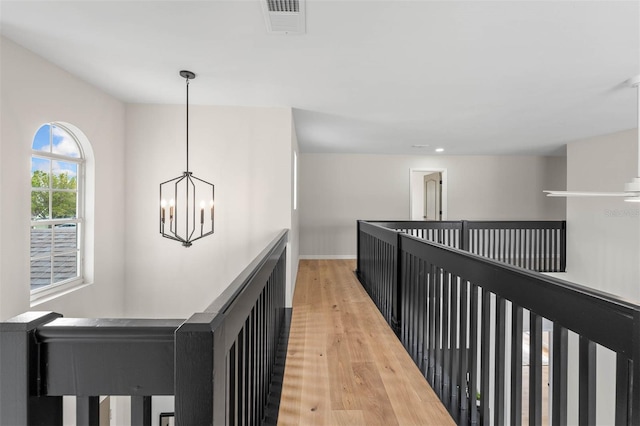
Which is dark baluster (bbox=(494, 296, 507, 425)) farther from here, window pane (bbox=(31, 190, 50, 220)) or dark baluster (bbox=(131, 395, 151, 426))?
window pane (bbox=(31, 190, 50, 220))

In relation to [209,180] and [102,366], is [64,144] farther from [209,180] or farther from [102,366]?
[102,366]

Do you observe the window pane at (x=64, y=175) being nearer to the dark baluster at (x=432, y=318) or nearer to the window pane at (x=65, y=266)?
the window pane at (x=65, y=266)

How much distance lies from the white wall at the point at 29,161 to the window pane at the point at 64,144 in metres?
0.15

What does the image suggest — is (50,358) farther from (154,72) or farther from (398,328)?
(154,72)

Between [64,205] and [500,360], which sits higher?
[64,205]

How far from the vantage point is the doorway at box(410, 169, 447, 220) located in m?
7.81

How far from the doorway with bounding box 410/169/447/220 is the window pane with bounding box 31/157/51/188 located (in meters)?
6.65

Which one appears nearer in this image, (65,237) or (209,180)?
(65,237)

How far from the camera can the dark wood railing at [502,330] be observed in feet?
3.08

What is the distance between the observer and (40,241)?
9.77 ft

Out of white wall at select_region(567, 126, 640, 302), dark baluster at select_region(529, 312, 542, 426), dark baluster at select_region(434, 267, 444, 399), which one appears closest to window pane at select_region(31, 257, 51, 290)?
dark baluster at select_region(434, 267, 444, 399)

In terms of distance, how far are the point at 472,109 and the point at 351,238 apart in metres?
4.18

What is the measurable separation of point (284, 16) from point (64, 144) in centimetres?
274

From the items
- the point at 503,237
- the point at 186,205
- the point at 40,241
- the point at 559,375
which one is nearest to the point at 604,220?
the point at 503,237
